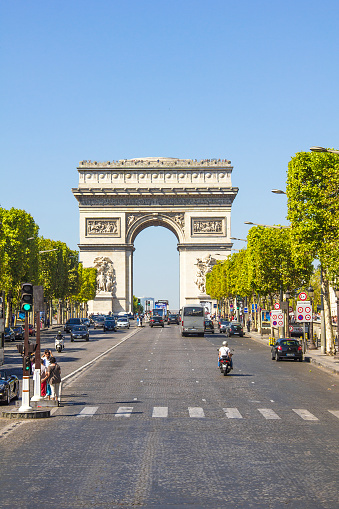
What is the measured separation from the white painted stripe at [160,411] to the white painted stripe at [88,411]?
5.55 ft

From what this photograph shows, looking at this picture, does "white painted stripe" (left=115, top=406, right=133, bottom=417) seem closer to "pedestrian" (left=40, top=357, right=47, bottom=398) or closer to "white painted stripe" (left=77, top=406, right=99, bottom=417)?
"white painted stripe" (left=77, top=406, right=99, bottom=417)

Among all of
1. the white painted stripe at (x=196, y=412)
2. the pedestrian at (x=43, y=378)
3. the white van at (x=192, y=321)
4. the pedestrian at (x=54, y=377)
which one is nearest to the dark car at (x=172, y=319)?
the white van at (x=192, y=321)

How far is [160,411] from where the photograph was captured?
23078mm


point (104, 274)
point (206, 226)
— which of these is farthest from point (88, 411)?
point (206, 226)

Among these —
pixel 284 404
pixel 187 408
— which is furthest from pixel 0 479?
pixel 284 404

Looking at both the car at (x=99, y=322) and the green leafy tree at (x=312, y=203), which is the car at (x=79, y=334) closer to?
the green leafy tree at (x=312, y=203)

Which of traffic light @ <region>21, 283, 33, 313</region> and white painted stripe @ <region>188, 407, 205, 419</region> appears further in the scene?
traffic light @ <region>21, 283, 33, 313</region>

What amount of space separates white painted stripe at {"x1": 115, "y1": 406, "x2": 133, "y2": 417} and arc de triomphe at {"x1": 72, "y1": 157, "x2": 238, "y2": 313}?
10150 cm

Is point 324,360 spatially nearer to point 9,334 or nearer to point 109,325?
point 9,334

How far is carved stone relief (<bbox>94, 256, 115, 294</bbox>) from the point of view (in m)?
125

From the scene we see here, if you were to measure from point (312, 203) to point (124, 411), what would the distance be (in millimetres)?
23767

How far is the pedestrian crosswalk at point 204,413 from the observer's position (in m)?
22.0

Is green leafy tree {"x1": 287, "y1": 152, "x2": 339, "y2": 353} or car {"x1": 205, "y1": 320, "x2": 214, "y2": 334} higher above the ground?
green leafy tree {"x1": 287, "y1": 152, "x2": 339, "y2": 353}

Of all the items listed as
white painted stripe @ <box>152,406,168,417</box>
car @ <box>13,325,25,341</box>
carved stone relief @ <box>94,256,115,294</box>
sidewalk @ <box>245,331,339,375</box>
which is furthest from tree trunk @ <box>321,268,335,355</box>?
carved stone relief @ <box>94,256,115,294</box>
